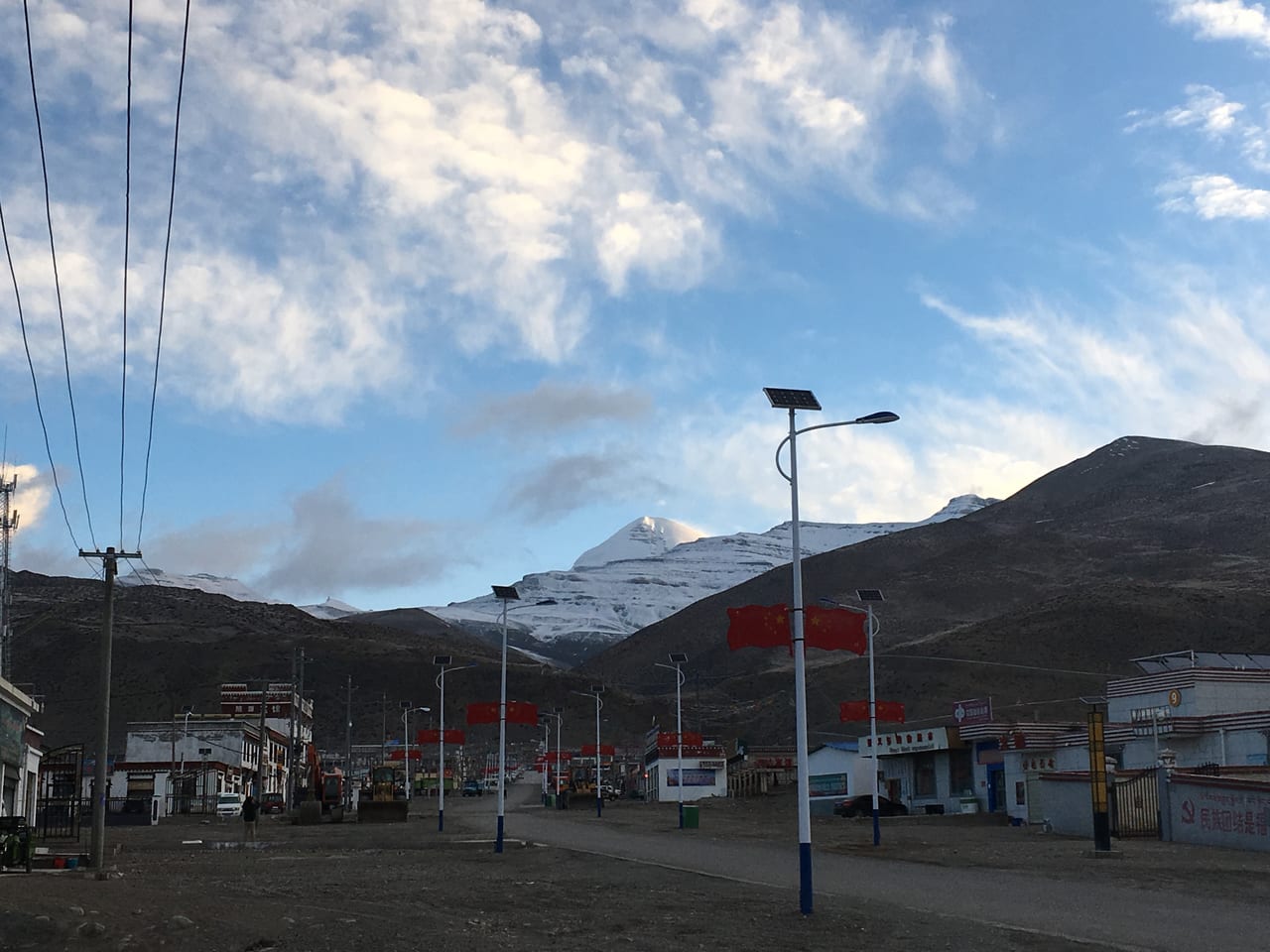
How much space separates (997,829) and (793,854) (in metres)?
20.0

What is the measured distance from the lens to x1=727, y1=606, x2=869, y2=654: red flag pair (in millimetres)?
22047

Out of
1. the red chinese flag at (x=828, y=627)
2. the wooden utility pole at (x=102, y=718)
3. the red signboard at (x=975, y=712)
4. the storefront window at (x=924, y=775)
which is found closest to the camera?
the red chinese flag at (x=828, y=627)

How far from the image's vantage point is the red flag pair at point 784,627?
22047 millimetres

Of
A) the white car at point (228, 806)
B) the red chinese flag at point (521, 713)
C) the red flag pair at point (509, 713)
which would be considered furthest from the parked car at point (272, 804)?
the red chinese flag at point (521, 713)

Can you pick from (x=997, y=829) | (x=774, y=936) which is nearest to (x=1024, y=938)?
(x=774, y=936)

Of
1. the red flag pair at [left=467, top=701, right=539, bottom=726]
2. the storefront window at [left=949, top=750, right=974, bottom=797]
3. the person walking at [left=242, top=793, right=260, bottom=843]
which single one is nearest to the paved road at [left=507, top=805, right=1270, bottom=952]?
the red flag pair at [left=467, top=701, right=539, bottom=726]

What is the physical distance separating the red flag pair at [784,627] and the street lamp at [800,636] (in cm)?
56

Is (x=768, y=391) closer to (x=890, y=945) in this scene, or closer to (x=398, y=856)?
(x=890, y=945)

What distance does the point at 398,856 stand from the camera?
1387 inches

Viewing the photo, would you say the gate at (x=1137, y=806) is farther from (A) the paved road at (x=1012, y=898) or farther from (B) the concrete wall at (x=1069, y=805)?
(A) the paved road at (x=1012, y=898)

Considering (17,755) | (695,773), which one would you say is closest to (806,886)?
(17,755)

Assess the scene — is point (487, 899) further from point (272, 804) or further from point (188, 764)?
point (188, 764)

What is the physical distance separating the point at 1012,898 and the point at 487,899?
908 cm

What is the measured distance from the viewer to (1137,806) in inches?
1660
